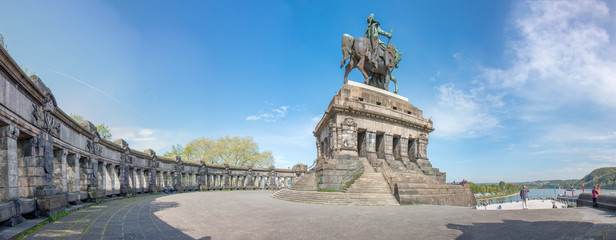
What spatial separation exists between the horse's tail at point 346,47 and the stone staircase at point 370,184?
13.1m

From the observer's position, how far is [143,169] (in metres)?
24.8

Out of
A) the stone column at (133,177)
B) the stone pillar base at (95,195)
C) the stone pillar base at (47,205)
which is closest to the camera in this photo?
the stone pillar base at (47,205)

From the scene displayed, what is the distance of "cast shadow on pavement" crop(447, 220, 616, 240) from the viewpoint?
22.6 feet

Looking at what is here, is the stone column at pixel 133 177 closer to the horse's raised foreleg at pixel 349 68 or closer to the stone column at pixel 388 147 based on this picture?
the horse's raised foreleg at pixel 349 68

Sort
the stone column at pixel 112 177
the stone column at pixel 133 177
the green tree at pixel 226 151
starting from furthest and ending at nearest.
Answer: the green tree at pixel 226 151
the stone column at pixel 133 177
the stone column at pixel 112 177

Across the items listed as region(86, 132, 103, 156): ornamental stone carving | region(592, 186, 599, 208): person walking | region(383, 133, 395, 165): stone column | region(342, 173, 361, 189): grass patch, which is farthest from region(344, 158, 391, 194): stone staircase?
region(86, 132, 103, 156): ornamental stone carving

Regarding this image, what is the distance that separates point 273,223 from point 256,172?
2953 centimetres

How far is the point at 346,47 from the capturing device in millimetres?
28672

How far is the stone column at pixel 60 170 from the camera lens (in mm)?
12617

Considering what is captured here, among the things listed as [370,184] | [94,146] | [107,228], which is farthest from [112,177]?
[370,184]

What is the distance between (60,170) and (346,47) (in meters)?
24.6

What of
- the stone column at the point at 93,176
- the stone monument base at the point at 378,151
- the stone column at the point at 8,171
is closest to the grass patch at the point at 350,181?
the stone monument base at the point at 378,151

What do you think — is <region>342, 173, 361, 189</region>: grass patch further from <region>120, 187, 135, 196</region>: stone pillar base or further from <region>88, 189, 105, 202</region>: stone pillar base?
<region>120, 187, 135, 196</region>: stone pillar base

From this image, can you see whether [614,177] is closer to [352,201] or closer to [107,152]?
[352,201]
